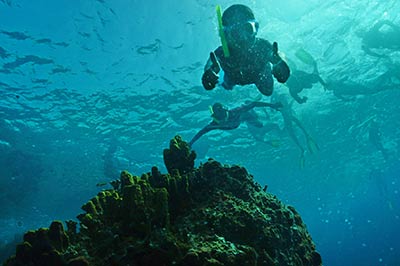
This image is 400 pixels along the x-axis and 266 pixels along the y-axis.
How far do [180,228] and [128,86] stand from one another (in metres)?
13.9

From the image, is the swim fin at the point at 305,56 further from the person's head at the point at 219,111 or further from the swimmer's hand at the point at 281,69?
the swimmer's hand at the point at 281,69

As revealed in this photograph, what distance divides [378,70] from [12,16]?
22149 millimetres

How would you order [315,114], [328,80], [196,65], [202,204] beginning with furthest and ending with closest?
[315,114]
[328,80]
[196,65]
[202,204]

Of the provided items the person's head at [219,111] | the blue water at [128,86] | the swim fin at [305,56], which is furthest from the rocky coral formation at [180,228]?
the swim fin at [305,56]

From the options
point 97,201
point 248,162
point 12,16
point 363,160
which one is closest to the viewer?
point 97,201

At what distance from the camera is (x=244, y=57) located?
18.2 ft

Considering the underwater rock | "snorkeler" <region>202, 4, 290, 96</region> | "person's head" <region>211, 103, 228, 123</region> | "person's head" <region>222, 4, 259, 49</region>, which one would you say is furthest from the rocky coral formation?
"person's head" <region>211, 103, 228, 123</region>

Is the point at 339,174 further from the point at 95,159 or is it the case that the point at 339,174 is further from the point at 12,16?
the point at 12,16

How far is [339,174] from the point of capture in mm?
49188

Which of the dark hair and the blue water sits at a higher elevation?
the blue water

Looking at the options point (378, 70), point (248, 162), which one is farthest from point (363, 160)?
point (378, 70)

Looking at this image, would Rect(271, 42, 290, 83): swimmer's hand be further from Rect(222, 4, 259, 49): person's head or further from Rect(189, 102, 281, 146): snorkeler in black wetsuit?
Rect(189, 102, 281, 146): snorkeler in black wetsuit

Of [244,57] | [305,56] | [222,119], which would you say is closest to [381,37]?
[305,56]

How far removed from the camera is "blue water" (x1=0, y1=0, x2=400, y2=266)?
12.6m
